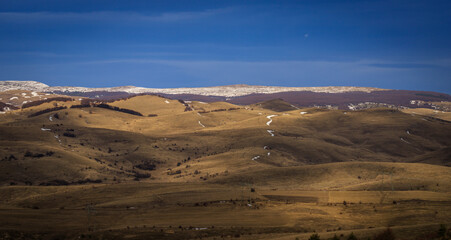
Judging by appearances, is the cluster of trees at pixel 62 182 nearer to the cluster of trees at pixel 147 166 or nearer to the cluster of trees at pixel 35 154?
the cluster of trees at pixel 35 154

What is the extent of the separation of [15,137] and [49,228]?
110 metres

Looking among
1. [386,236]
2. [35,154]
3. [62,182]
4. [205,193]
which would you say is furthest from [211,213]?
[35,154]

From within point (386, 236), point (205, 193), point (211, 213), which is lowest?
point (205, 193)

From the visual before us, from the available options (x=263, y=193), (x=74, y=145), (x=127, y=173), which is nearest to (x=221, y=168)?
(x=127, y=173)

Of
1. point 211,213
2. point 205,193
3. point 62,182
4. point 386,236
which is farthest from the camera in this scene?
point 62,182

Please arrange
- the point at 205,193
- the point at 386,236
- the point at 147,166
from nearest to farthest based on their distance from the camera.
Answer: the point at 386,236, the point at 205,193, the point at 147,166

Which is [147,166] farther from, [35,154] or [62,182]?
[62,182]

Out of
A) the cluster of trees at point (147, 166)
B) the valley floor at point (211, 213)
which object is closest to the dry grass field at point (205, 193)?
the valley floor at point (211, 213)

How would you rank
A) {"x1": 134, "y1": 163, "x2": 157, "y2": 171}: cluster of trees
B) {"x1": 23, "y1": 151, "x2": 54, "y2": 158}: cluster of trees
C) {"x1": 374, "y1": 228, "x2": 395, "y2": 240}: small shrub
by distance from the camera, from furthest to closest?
{"x1": 134, "y1": 163, "x2": 157, "y2": 171}: cluster of trees, {"x1": 23, "y1": 151, "x2": 54, "y2": 158}: cluster of trees, {"x1": 374, "y1": 228, "x2": 395, "y2": 240}: small shrub

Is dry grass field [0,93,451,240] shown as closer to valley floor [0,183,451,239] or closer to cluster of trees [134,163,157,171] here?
valley floor [0,183,451,239]

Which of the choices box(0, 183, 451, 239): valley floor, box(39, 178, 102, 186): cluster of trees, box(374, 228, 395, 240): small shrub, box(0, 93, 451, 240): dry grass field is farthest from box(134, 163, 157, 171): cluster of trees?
box(374, 228, 395, 240): small shrub

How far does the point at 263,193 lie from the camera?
106 metres

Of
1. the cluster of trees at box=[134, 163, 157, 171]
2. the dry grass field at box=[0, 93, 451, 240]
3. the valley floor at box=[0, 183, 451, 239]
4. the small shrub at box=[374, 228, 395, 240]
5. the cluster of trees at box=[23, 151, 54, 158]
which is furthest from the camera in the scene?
the cluster of trees at box=[134, 163, 157, 171]

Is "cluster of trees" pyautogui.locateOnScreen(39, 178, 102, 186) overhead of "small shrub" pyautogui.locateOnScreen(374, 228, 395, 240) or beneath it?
beneath
